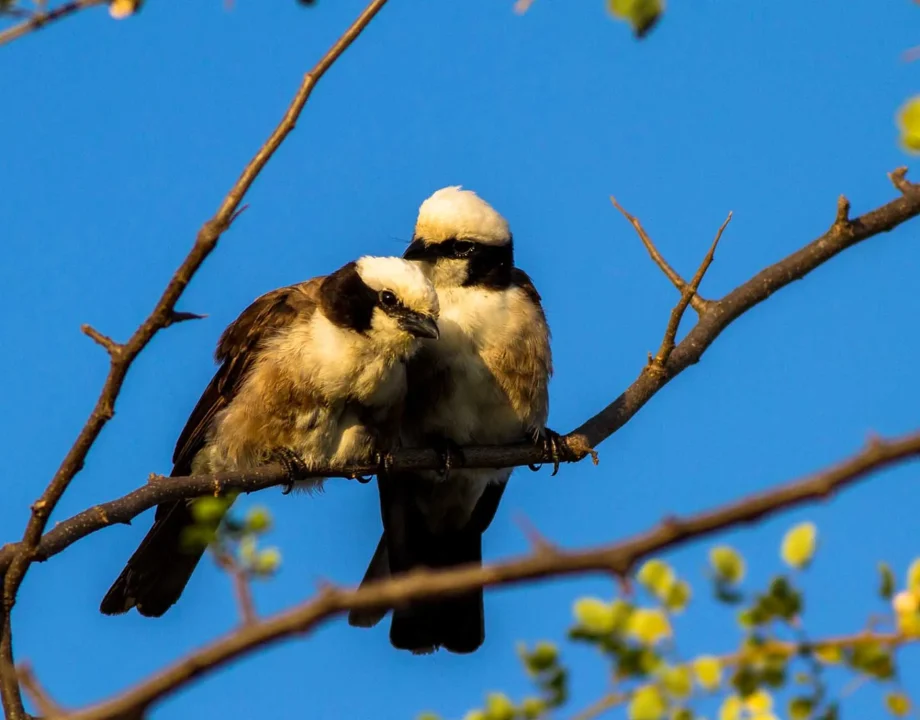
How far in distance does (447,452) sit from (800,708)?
4916 mm

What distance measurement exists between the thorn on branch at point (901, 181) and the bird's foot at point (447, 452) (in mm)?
2407

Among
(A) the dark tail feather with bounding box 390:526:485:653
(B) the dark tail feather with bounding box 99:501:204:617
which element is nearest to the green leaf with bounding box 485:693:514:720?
(B) the dark tail feather with bounding box 99:501:204:617

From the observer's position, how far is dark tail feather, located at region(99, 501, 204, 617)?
6.64 metres

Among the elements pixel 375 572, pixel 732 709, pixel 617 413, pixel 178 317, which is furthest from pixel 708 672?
pixel 375 572

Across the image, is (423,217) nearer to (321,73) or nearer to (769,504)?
(321,73)

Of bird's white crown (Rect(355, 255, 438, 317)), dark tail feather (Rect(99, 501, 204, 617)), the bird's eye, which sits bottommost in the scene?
dark tail feather (Rect(99, 501, 204, 617))

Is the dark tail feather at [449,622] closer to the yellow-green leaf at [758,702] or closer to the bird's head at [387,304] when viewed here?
the bird's head at [387,304]

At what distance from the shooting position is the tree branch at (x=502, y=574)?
5.05ft

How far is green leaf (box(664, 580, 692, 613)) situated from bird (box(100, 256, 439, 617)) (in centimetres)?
472

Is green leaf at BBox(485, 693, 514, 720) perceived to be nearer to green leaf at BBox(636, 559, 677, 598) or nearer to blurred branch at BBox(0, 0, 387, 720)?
green leaf at BBox(636, 559, 677, 598)

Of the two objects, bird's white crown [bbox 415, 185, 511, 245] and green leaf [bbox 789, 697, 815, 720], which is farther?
bird's white crown [bbox 415, 185, 511, 245]

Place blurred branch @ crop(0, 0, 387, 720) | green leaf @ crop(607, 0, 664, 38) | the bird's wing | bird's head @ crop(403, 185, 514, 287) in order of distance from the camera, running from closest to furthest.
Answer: green leaf @ crop(607, 0, 664, 38), blurred branch @ crop(0, 0, 387, 720), the bird's wing, bird's head @ crop(403, 185, 514, 287)

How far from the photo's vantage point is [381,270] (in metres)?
6.82

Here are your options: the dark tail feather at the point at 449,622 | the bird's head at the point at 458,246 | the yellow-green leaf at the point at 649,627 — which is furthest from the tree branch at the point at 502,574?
the dark tail feather at the point at 449,622
